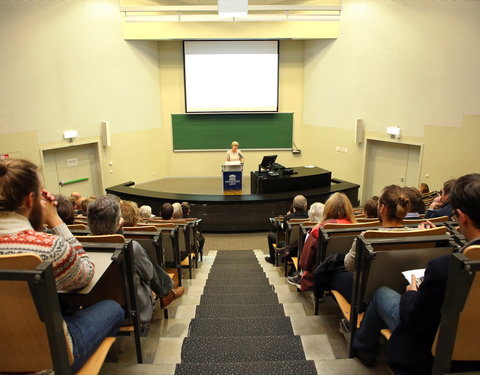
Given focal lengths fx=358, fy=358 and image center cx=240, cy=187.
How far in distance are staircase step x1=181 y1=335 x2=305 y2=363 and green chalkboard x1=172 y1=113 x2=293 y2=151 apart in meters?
9.45

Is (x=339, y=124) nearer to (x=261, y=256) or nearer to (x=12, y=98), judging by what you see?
(x=261, y=256)

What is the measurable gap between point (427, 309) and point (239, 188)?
275 inches

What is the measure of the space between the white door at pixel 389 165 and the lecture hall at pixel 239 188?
0.16ft

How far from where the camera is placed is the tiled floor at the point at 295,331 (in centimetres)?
212

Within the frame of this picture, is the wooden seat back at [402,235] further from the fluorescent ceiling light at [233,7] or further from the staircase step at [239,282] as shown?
the fluorescent ceiling light at [233,7]

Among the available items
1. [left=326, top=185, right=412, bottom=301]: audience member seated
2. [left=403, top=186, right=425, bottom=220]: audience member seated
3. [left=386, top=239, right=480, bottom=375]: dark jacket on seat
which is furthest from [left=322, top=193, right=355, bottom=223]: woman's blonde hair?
[left=386, top=239, right=480, bottom=375]: dark jacket on seat

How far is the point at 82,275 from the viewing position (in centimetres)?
165

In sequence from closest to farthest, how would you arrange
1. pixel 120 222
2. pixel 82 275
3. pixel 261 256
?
pixel 82 275 < pixel 120 222 < pixel 261 256

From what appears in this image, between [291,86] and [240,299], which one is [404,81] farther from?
[240,299]

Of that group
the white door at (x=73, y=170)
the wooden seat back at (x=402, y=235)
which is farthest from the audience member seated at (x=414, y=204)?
the white door at (x=73, y=170)

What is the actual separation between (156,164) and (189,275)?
7429mm

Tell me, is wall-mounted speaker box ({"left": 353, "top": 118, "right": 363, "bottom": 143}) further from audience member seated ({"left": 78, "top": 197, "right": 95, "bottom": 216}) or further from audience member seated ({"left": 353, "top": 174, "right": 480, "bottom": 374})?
audience member seated ({"left": 353, "top": 174, "right": 480, "bottom": 374})

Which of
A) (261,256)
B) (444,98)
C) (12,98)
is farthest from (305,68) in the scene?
(12,98)

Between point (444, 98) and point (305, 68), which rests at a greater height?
point (305, 68)
